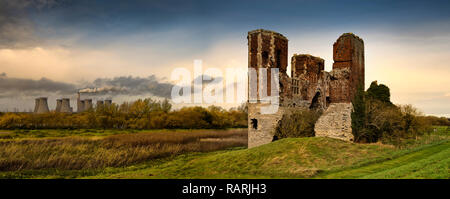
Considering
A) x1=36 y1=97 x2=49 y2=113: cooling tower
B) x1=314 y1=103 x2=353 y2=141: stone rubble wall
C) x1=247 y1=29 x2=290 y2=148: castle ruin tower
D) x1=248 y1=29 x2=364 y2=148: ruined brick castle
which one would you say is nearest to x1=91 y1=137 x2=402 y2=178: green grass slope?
x1=314 y1=103 x2=353 y2=141: stone rubble wall

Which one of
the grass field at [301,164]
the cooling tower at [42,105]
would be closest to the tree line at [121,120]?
the cooling tower at [42,105]

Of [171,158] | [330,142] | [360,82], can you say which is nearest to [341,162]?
[330,142]

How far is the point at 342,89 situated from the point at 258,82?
511cm

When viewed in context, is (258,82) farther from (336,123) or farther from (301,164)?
(301,164)

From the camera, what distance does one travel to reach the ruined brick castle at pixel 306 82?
1719 centimetres

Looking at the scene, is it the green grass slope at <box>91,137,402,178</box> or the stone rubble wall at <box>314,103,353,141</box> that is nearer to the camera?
the green grass slope at <box>91,137,402,178</box>

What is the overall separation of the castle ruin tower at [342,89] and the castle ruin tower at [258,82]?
2955 millimetres

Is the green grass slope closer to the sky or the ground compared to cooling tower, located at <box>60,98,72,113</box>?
closer to the ground

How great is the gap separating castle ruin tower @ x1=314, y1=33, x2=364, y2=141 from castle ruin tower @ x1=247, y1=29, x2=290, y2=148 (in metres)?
2.96

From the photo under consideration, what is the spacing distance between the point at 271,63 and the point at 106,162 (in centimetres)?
1168

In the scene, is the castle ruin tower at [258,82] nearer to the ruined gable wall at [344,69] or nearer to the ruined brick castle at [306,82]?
the ruined brick castle at [306,82]

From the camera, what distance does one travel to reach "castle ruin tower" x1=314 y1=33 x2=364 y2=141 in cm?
1677

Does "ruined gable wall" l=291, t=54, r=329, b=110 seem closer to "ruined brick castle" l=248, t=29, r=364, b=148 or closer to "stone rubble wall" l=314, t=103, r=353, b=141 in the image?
"ruined brick castle" l=248, t=29, r=364, b=148

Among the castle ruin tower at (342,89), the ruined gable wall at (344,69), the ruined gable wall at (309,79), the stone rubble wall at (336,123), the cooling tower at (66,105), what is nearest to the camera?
the stone rubble wall at (336,123)
